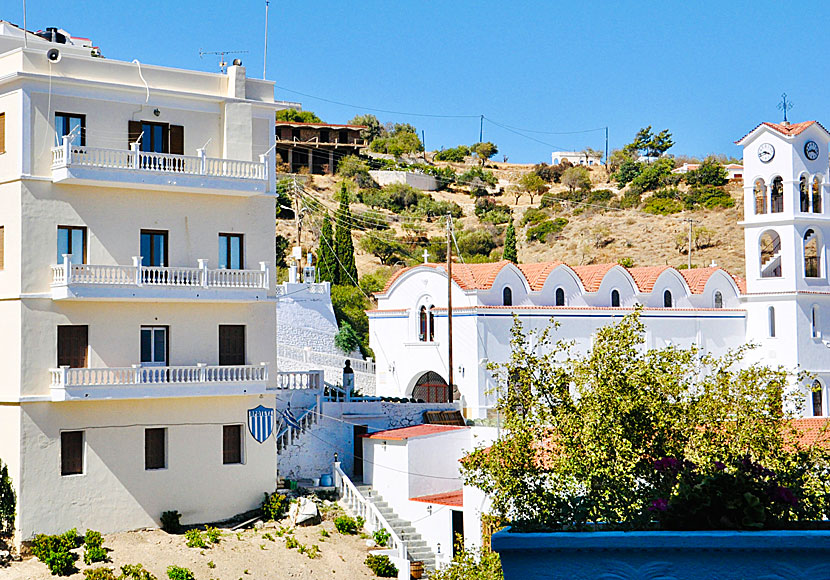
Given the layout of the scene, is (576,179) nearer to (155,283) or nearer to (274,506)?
(274,506)

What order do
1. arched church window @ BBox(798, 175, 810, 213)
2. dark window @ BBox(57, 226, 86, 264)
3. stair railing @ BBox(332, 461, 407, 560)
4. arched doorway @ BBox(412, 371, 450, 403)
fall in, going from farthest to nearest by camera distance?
arched church window @ BBox(798, 175, 810, 213)
arched doorway @ BBox(412, 371, 450, 403)
stair railing @ BBox(332, 461, 407, 560)
dark window @ BBox(57, 226, 86, 264)

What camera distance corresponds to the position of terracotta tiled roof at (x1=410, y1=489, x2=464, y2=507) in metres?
31.5

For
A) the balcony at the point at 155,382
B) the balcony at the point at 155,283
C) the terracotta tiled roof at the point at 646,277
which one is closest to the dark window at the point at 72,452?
the balcony at the point at 155,382

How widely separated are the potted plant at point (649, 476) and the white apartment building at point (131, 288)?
38.5 feet

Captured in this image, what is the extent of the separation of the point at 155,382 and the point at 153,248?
12.3 ft

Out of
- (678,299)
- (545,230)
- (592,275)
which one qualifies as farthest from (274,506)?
(545,230)

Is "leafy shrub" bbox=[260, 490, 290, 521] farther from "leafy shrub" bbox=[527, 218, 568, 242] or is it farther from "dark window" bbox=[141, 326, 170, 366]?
"leafy shrub" bbox=[527, 218, 568, 242]

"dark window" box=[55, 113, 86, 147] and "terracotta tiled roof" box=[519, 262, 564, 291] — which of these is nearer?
"dark window" box=[55, 113, 86, 147]

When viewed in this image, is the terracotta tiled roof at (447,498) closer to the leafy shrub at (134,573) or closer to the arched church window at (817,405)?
the leafy shrub at (134,573)

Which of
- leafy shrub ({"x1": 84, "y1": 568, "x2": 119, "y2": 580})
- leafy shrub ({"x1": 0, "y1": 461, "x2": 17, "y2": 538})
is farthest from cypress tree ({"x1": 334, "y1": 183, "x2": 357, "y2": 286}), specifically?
leafy shrub ({"x1": 84, "y1": 568, "x2": 119, "y2": 580})

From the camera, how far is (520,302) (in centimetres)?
4116

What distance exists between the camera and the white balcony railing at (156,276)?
27.8 meters

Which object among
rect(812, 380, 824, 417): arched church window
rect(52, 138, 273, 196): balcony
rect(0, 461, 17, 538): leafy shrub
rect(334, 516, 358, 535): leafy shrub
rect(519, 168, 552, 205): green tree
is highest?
rect(519, 168, 552, 205): green tree

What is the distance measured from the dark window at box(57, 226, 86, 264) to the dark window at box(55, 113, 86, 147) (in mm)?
2265
